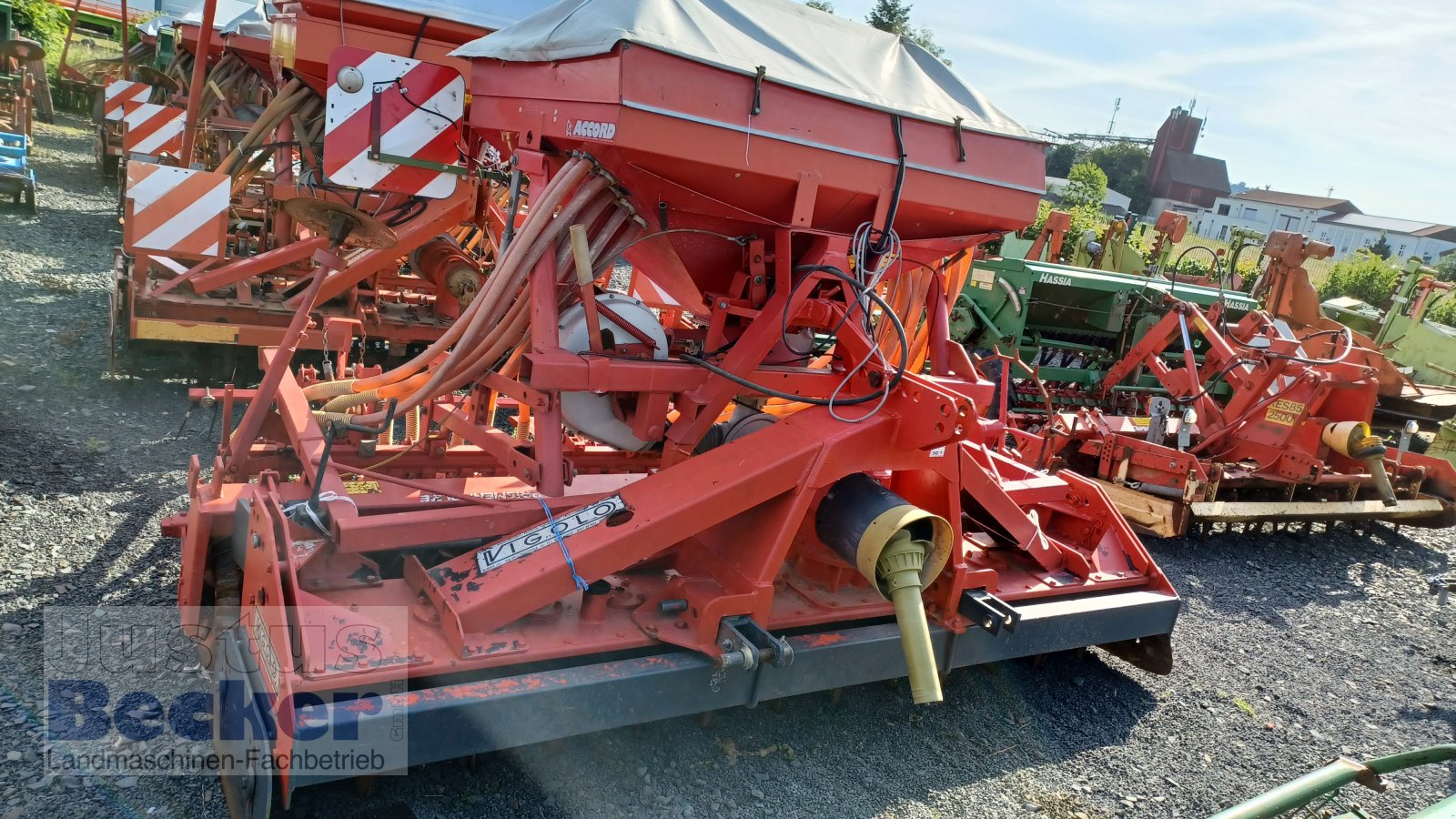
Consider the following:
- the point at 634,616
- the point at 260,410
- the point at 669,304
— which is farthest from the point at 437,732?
the point at 669,304

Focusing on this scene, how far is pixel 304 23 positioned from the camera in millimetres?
4520

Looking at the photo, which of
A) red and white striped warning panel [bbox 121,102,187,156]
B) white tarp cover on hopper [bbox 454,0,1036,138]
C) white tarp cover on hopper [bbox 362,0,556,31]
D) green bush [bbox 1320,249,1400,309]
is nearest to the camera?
white tarp cover on hopper [bbox 454,0,1036,138]

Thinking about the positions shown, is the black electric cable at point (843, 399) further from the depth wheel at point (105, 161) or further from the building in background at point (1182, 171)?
the building in background at point (1182, 171)

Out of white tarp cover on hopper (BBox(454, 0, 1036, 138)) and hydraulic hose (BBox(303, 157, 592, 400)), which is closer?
white tarp cover on hopper (BBox(454, 0, 1036, 138))

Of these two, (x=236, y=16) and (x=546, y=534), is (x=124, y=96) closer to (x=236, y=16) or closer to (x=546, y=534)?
(x=236, y=16)

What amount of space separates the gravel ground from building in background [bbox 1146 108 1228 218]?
178 ft

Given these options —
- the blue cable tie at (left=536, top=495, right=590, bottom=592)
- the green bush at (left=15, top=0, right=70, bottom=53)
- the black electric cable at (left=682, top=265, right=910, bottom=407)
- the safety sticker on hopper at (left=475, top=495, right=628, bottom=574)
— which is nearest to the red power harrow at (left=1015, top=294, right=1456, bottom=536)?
the black electric cable at (left=682, top=265, right=910, bottom=407)

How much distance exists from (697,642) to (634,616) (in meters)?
0.23

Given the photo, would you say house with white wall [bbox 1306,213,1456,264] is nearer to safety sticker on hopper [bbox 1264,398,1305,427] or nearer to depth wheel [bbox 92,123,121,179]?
safety sticker on hopper [bbox 1264,398,1305,427]

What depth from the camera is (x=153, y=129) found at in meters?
9.05

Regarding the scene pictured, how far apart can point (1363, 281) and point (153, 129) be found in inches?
953

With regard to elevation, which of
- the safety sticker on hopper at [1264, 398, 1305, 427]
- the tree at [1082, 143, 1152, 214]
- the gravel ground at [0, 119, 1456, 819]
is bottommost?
the gravel ground at [0, 119, 1456, 819]

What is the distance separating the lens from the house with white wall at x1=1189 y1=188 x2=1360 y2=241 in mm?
55156

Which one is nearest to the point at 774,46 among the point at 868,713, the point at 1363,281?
the point at 868,713
